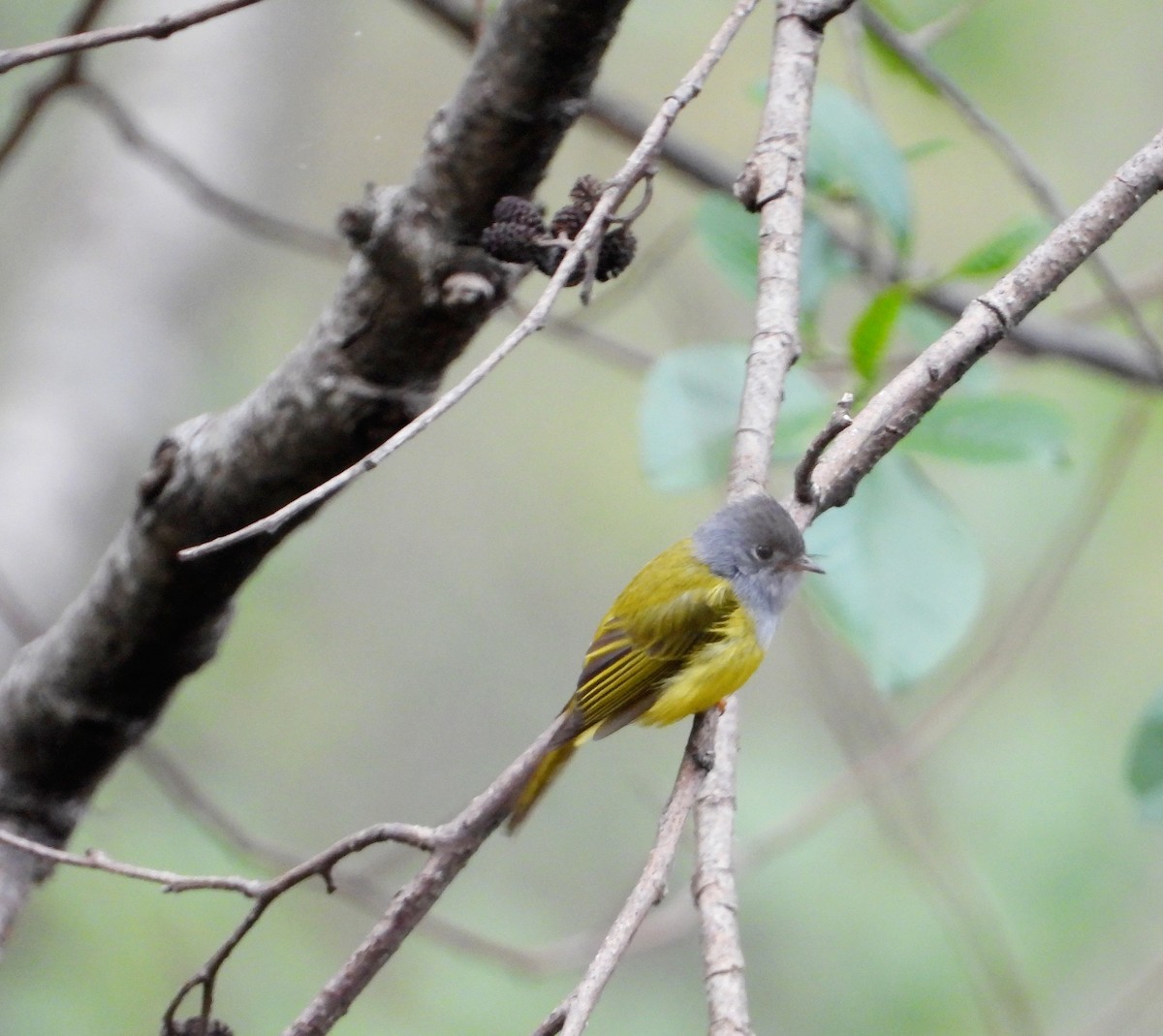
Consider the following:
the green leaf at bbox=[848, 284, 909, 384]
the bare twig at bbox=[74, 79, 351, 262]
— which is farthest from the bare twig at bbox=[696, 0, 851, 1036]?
the bare twig at bbox=[74, 79, 351, 262]

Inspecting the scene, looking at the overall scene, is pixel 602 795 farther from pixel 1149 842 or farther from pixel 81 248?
pixel 81 248

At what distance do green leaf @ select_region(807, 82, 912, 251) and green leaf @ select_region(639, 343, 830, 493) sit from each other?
52 centimetres

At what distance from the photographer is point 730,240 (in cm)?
296

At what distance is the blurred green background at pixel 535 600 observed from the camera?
360cm

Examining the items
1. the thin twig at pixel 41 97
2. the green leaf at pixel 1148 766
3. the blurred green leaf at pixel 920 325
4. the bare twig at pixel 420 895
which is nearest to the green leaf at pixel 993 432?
the blurred green leaf at pixel 920 325

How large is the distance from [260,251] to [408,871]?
8.50ft

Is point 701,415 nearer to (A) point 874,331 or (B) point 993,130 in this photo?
(A) point 874,331

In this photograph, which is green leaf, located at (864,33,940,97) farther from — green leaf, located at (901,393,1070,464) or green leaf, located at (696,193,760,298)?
green leaf, located at (901,393,1070,464)

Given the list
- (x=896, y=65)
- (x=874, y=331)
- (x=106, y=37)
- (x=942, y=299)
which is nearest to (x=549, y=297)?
(x=106, y=37)

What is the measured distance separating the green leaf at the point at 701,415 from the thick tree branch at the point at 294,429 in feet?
2.34

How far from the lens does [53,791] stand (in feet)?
7.44

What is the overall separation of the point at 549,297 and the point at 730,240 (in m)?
1.70

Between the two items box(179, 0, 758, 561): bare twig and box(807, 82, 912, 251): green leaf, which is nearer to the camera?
box(179, 0, 758, 561): bare twig

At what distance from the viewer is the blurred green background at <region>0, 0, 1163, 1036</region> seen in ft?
11.8
